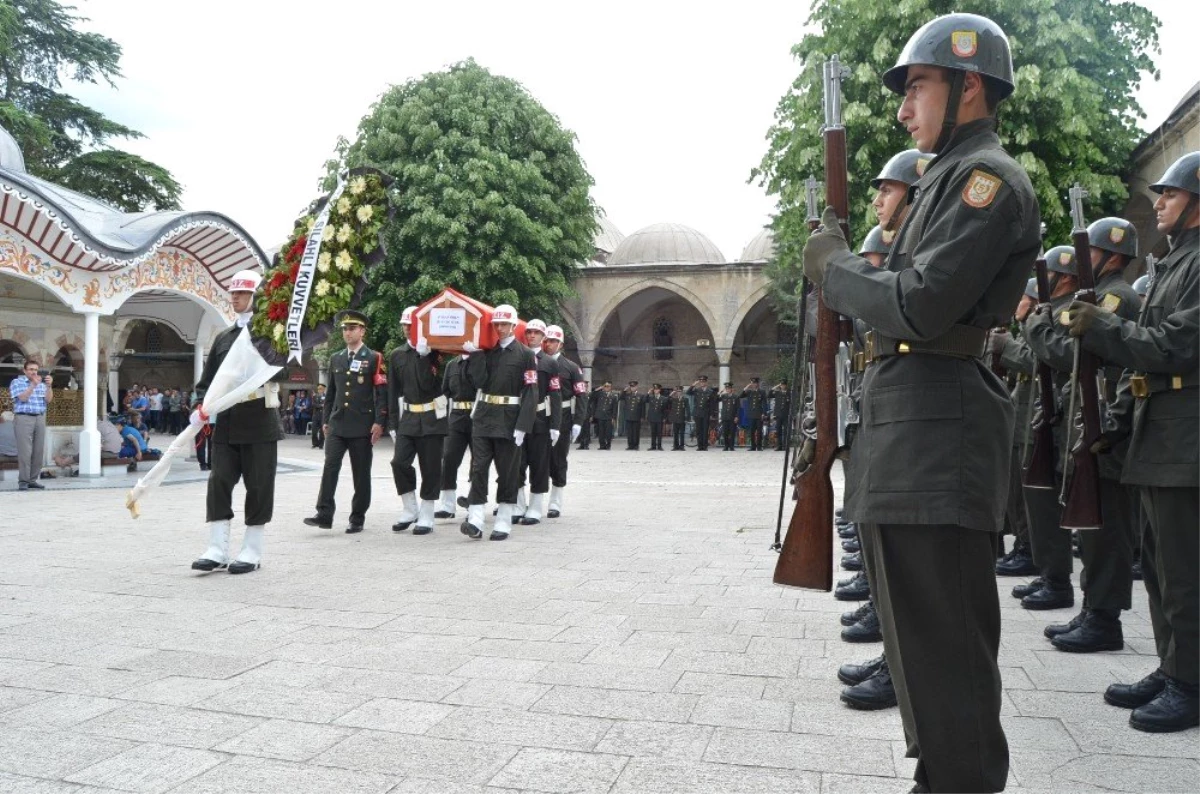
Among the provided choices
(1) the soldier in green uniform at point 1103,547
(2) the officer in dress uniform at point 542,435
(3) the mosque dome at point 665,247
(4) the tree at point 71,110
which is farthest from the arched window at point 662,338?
(1) the soldier in green uniform at point 1103,547

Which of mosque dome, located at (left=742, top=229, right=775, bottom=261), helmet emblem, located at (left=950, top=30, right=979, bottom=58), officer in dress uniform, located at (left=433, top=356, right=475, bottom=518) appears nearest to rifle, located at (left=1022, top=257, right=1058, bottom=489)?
helmet emblem, located at (left=950, top=30, right=979, bottom=58)

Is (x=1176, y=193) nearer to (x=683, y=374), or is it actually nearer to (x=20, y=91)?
(x=683, y=374)

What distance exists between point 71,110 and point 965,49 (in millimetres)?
38300

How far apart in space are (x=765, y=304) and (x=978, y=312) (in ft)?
112

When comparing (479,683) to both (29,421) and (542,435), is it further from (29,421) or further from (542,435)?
(29,421)

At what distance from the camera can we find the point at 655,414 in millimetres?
29000

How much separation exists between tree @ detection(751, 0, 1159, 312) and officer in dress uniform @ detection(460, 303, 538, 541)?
8165 millimetres

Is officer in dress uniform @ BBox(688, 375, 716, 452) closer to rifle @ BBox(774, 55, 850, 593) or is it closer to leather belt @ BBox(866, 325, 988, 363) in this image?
rifle @ BBox(774, 55, 850, 593)

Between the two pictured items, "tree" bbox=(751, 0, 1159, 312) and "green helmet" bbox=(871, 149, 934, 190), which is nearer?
"green helmet" bbox=(871, 149, 934, 190)

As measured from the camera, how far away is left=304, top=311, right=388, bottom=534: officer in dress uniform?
9.84 meters

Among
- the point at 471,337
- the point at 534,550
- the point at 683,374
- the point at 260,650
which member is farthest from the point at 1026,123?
the point at 683,374

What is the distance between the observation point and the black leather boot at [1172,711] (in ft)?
12.4

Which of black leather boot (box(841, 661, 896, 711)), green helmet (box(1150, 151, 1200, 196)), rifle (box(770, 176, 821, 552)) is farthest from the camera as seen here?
green helmet (box(1150, 151, 1200, 196))

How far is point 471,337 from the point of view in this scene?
9.96m
